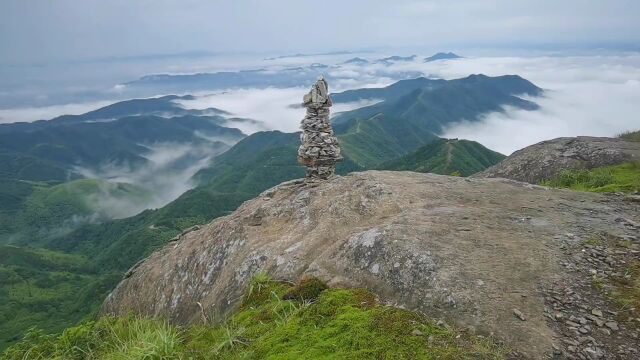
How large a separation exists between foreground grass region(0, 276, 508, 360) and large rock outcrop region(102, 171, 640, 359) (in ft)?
2.50

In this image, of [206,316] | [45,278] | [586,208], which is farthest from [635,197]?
[45,278]

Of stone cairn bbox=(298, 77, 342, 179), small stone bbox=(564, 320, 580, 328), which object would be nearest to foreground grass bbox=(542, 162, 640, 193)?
stone cairn bbox=(298, 77, 342, 179)

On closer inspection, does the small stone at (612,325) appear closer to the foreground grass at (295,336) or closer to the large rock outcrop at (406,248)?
the large rock outcrop at (406,248)

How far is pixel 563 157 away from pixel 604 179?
9.53 metres

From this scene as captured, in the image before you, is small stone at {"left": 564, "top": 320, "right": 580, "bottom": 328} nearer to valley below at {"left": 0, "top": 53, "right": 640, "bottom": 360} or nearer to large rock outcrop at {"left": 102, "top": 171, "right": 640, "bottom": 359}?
valley below at {"left": 0, "top": 53, "right": 640, "bottom": 360}

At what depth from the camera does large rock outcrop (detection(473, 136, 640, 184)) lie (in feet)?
108

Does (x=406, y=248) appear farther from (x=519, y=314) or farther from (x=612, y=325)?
(x=612, y=325)

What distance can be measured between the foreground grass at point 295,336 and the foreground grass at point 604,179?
16817mm

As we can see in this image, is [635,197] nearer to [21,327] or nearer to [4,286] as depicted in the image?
[21,327]

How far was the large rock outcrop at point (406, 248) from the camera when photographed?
10.3 metres

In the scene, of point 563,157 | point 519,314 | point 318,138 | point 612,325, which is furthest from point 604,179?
point 519,314

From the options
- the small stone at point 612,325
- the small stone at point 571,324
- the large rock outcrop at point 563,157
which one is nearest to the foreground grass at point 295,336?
the small stone at point 571,324

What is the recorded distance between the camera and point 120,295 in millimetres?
22734

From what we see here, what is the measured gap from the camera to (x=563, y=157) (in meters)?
34.9
